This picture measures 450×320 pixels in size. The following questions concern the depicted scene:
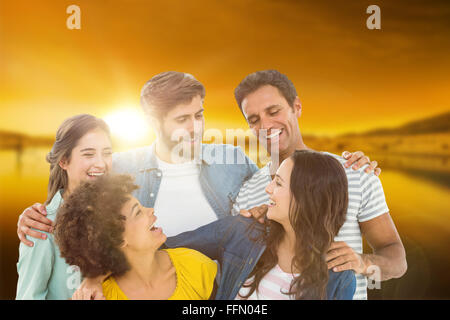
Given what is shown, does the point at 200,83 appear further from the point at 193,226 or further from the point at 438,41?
the point at 438,41

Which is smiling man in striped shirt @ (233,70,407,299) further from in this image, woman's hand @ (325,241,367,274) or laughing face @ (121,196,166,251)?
laughing face @ (121,196,166,251)

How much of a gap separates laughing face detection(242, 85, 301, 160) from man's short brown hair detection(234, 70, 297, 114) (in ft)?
0.07

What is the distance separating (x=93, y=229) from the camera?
1.83 meters

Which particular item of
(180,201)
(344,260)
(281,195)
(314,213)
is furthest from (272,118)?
(344,260)

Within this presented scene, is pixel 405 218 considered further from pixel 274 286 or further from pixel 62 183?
pixel 62 183

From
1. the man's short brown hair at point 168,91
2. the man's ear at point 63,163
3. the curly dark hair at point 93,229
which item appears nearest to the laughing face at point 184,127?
the man's short brown hair at point 168,91

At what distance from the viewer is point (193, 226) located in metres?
2.15

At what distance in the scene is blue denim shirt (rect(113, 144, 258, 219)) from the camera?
2.17m

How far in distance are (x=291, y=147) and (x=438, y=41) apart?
1085mm

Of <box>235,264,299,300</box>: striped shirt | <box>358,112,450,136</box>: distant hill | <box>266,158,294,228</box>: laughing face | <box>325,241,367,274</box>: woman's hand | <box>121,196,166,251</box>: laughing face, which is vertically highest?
<box>358,112,450,136</box>: distant hill

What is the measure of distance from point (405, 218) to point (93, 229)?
5.66 ft

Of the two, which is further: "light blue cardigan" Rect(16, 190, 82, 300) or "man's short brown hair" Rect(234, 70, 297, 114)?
"man's short brown hair" Rect(234, 70, 297, 114)

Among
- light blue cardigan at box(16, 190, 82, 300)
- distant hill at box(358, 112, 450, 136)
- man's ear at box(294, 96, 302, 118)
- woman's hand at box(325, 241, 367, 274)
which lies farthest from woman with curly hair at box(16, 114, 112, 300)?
distant hill at box(358, 112, 450, 136)

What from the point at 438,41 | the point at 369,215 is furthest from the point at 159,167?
the point at 438,41
